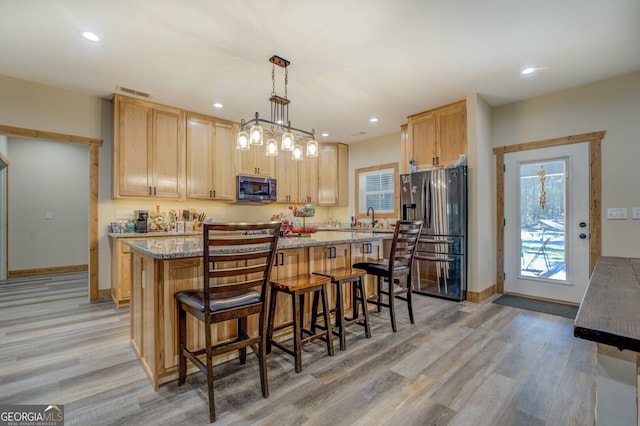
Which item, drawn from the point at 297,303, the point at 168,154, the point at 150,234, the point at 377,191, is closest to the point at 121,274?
the point at 150,234

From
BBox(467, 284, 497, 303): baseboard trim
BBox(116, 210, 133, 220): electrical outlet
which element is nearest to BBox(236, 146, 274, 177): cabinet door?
BBox(116, 210, 133, 220): electrical outlet

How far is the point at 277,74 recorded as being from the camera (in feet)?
10.9

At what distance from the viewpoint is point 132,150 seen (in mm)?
3994

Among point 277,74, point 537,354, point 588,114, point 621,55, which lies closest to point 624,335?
point 537,354

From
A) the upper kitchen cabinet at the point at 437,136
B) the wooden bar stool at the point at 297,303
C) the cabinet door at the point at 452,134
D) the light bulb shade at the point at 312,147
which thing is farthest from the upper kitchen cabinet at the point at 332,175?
the wooden bar stool at the point at 297,303

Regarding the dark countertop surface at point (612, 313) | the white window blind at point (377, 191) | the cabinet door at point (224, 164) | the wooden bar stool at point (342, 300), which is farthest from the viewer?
the white window blind at point (377, 191)

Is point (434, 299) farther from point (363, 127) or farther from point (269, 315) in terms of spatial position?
point (363, 127)

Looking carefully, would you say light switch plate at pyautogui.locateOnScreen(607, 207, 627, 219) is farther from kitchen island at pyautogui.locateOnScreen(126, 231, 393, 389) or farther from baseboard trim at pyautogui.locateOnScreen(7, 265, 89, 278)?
baseboard trim at pyautogui.locateOnScreen(7, 265, 89, 278)

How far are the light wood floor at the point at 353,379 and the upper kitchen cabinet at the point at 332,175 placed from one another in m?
3.62

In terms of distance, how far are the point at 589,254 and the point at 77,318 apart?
604 cm

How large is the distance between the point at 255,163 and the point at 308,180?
1.27 m

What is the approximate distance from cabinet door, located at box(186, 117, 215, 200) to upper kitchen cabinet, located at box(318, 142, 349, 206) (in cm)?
235

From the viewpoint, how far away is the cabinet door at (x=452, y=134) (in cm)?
402

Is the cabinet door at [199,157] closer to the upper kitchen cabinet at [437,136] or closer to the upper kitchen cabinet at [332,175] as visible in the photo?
the upper kitchen cabinet at [332,175]
